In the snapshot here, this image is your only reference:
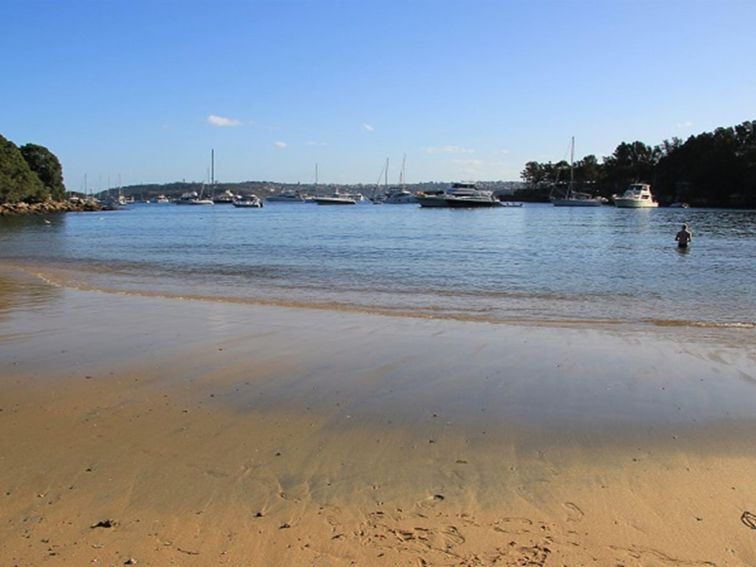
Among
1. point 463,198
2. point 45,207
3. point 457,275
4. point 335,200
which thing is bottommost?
point 457,275

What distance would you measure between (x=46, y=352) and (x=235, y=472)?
5876mm

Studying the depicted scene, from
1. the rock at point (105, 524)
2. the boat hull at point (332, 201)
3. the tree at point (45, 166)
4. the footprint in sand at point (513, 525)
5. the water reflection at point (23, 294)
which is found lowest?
the water reflection at point (23, 294)

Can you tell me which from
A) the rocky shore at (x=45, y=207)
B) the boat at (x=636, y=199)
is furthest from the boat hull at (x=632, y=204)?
the rocky shore at (x=45, y=207)

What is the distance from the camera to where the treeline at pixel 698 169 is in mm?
135125

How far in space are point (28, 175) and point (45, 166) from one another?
23.3 meters

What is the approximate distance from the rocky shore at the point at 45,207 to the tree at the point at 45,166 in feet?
10.5

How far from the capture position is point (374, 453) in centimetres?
543

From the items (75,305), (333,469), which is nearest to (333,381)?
(333,469)

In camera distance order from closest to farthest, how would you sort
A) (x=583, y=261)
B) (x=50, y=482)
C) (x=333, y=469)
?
(x=50, y=482) → (x=333, y=469) → (x=583, y=261)

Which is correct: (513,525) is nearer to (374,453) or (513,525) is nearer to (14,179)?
(374,453)

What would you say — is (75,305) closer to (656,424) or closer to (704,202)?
(656,424)

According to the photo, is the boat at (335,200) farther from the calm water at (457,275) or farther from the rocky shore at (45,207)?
the calm water at (457,275)

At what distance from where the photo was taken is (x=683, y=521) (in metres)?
4.27

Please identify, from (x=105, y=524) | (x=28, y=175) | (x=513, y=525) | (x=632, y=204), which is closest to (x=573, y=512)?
(x=513, y=525)
